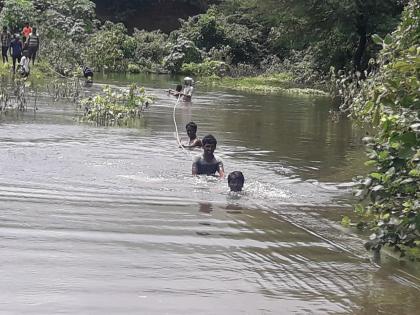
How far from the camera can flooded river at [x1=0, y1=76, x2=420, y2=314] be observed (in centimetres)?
589

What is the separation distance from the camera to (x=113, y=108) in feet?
61.0

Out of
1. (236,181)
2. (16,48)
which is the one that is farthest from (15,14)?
(236,181)

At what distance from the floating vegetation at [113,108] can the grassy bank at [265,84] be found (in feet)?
45.0

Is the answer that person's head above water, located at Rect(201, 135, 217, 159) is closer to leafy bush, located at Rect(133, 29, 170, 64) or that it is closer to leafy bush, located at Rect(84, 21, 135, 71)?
leafy bush, located at Rect(84, 21, 135, 71)

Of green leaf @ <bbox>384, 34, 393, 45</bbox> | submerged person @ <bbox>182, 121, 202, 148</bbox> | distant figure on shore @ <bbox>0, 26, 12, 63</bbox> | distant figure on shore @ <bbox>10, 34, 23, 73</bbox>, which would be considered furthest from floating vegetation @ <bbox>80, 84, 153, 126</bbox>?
distant figure on shore @ <bbox>0, 26, 12, 63</bbox>

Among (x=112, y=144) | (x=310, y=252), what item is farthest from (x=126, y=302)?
(x=112, y=144)

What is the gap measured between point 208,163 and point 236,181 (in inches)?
46.6

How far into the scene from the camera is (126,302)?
18.6 feet

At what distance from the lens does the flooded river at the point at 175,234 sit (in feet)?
19.3

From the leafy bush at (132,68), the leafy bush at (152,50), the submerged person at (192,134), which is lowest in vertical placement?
the submerged person at (192,134)

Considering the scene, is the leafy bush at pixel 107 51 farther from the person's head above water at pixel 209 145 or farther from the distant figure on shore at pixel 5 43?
the person's head above water at pixel 209 145

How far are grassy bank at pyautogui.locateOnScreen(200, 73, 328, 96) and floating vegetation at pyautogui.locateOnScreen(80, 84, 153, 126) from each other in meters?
13.7

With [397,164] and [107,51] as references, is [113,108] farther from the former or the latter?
[107,51]

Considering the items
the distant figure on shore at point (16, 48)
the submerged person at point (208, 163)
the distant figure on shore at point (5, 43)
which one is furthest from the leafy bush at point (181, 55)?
the submerged person at point (208, 163)
